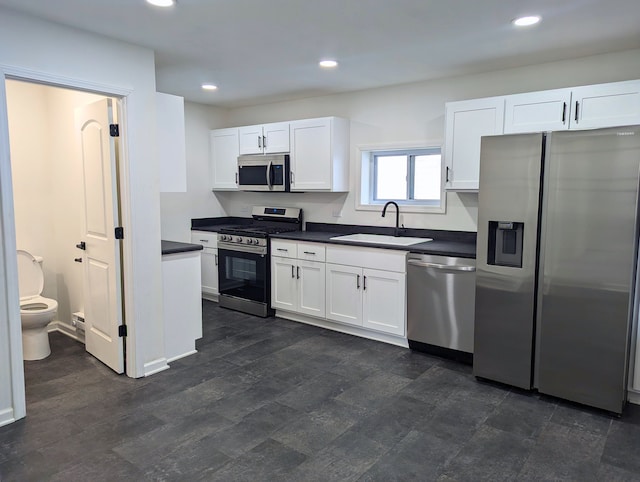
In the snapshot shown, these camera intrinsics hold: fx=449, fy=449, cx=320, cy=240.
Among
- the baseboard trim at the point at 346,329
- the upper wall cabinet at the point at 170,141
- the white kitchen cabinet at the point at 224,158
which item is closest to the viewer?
the upper wall cabinet at the point at 170,141

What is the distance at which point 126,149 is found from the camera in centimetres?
312

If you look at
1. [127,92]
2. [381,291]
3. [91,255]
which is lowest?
[381,291]

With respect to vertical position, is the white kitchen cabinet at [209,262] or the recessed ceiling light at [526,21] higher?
the recessed ceiling light at [526,21]

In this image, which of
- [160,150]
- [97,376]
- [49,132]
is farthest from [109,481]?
[49,132]

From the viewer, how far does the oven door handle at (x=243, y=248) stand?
4.85 meters

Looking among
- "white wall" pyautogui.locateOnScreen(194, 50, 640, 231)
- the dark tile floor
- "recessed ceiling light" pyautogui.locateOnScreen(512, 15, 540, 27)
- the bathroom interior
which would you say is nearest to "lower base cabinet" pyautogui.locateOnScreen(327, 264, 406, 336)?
the dark tile floor

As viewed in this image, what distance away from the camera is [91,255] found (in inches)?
141

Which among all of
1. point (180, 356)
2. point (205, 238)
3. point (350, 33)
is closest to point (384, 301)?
point (180, 356)

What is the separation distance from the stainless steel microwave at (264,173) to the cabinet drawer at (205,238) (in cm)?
67

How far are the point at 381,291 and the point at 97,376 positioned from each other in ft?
7.84

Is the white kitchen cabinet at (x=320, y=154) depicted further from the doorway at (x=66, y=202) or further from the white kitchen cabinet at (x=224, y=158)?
the doorway at (x=66, y=202)

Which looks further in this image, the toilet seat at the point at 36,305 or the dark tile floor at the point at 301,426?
the toilet seat at the point at 36,305

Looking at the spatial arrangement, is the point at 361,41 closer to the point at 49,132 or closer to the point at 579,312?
the point at 579,312

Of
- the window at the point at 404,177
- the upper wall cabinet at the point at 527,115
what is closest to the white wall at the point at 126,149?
the window at the point at 404,177
